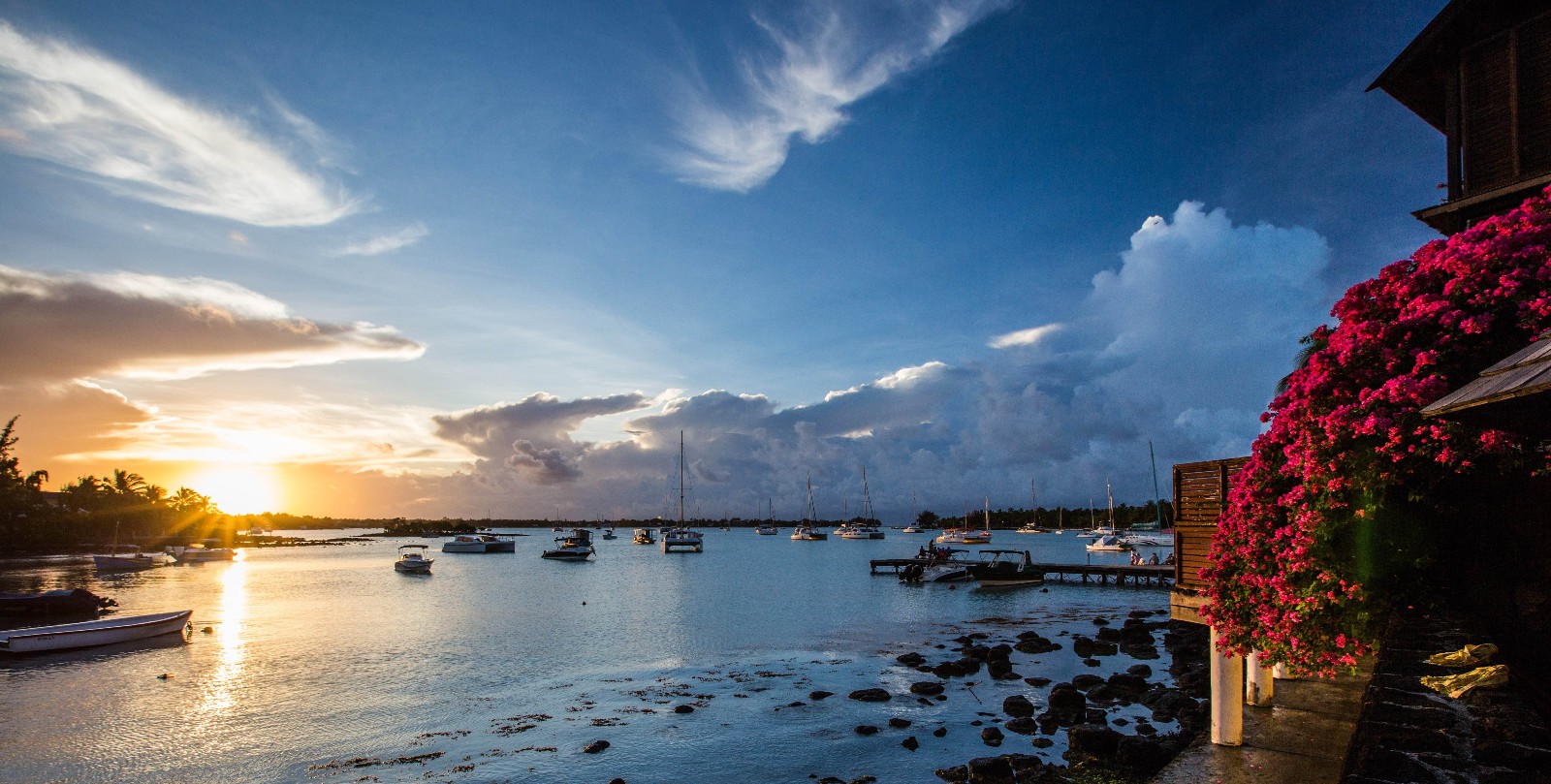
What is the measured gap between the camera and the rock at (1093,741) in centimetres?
1962

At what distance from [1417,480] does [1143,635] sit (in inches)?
1360

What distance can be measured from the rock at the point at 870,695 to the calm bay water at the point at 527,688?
60 centimetres

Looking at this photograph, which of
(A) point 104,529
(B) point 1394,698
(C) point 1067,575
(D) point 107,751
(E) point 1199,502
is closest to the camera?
(B) point 1394,698

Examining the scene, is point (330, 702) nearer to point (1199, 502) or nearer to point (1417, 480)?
point (1199, 502)

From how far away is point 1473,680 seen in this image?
6.71 m

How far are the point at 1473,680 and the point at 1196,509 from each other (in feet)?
22.9

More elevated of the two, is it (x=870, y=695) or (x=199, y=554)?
(x=870, y=695)

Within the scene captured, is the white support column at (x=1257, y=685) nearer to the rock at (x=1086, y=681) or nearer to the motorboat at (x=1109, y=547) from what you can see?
the rock at (x=1086, y=681)

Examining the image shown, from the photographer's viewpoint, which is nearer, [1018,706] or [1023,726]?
[1023,726]

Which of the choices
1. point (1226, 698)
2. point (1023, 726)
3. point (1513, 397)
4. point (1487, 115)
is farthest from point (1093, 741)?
point (1513, 397)

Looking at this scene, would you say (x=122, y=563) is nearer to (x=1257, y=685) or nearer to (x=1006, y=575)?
(x=1006, y=575)

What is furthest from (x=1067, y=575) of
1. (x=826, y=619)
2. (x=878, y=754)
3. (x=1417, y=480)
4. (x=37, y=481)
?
(x=37, y=481)

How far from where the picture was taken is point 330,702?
28.8 m

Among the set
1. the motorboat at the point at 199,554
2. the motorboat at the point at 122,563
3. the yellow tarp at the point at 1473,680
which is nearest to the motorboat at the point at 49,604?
the motorboat at the point at 122,563
